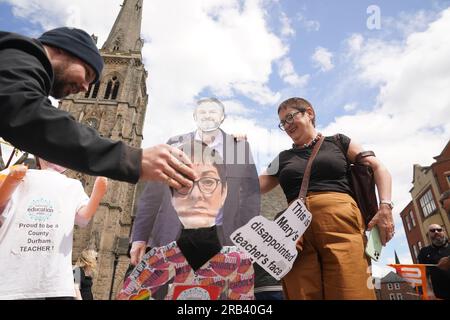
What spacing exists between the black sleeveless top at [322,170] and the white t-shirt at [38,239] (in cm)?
213

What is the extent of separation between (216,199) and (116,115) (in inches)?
1364

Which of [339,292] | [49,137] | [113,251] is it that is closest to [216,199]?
[339,292]

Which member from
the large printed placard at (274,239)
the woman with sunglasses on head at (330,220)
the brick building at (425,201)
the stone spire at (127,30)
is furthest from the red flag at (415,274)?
the stone spire at (127,30)

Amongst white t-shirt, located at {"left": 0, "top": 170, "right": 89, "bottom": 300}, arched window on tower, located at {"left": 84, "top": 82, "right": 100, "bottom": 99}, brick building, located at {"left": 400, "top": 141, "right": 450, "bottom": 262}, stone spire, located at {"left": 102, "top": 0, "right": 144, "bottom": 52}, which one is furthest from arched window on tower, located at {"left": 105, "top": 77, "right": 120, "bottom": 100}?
white t-shirt, located at {"left": 0, "top": 170, "right": 89, "bottom": 300}

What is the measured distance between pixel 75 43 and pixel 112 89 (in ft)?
129

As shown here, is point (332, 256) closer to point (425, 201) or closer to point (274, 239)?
point (274, 239)

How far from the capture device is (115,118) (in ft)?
112

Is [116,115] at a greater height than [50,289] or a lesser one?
greater

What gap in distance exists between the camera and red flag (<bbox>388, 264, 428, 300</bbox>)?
4.22 m

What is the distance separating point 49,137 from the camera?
1183 millimetres

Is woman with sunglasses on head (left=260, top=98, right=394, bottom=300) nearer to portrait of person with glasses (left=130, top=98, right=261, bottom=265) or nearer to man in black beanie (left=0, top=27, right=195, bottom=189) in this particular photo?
portrait of person with glasses (left=130, top=98, right=261, bottom=265)

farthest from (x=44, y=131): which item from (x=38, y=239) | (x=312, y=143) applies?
(x=312, y=143)
